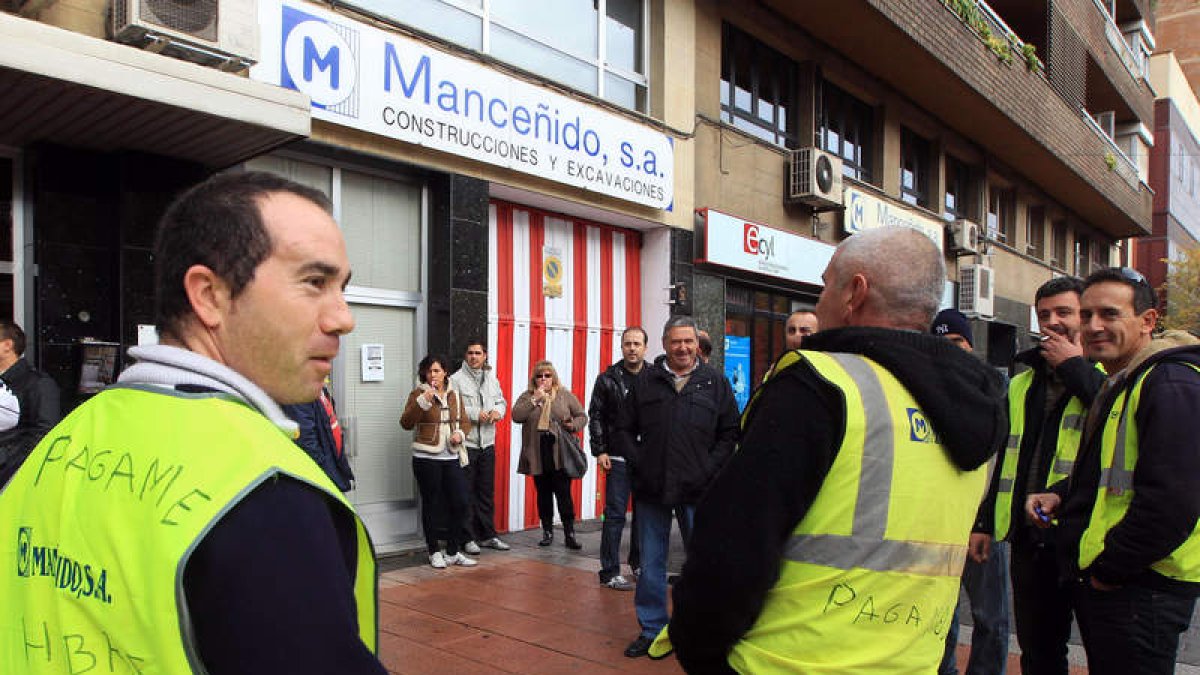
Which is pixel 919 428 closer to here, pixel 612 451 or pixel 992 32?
pixel 612 451

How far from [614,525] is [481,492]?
1578 millimetres

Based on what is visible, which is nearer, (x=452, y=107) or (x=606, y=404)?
(x=606, y=404)

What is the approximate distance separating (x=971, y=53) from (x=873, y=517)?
45.8 ft

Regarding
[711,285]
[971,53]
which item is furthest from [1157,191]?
[711,285]

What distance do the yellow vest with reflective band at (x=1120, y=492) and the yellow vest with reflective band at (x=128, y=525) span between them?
249 cm

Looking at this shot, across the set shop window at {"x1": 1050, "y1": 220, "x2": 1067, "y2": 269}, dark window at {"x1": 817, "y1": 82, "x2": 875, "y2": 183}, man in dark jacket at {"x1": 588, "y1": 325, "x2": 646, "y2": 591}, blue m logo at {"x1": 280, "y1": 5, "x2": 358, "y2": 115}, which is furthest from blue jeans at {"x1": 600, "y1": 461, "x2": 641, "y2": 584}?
shop window at {"x1": 1050, "y1": 220, "x2": 1067, "y2": 269}

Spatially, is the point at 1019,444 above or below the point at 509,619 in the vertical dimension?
above

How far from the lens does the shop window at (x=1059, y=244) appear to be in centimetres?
2248

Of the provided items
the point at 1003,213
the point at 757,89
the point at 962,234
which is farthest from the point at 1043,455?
the point at 1003,213

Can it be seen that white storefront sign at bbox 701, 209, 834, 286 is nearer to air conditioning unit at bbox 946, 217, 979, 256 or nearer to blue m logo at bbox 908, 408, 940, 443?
air conditioning unit at bbox 946, 217, 979, 256

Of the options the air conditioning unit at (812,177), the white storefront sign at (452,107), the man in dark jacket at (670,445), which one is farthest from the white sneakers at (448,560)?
the air conditioning unit at (812,177)

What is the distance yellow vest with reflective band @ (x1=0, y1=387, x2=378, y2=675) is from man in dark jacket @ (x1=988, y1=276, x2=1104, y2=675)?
294cm

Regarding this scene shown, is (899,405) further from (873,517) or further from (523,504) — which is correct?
(523,504)

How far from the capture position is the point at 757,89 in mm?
11602
